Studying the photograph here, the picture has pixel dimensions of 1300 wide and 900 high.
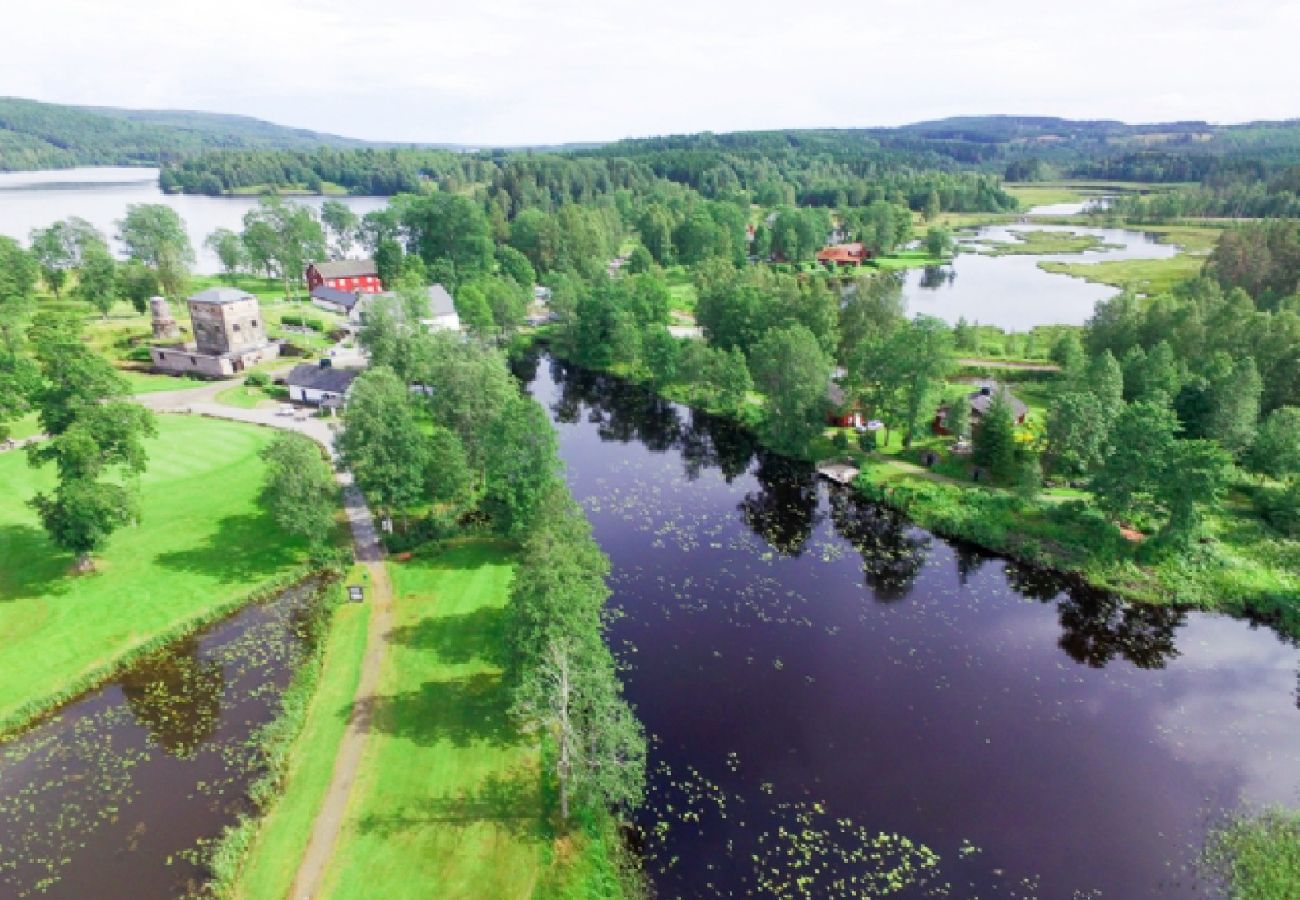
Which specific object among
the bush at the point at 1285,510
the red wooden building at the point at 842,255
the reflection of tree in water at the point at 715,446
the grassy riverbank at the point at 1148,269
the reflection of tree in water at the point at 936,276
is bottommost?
the reflection of tree in water at the point at 715,446

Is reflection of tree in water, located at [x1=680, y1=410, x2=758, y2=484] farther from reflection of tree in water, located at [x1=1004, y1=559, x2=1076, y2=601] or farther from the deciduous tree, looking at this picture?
the deciduous tree

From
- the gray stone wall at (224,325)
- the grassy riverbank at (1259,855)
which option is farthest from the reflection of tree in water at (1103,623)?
the gray stone wall at (224,325)

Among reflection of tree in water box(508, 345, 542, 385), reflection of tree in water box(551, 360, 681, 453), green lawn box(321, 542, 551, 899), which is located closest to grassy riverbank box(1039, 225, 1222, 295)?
reflection of tree in water box(551, 360, 681, 453)

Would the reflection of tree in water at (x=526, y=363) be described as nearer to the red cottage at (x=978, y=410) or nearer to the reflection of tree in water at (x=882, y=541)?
the reflection of tree in water at (x=882, y=541)

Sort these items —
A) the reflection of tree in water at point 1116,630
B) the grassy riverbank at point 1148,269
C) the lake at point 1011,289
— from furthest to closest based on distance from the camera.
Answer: the grassy riverbank at point 1148,269 < the lake at point 1011,289 < the reflection of tree in water at point 1116,630

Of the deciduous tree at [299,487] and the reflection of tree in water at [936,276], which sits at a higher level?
the deciduous tree at [299,487]

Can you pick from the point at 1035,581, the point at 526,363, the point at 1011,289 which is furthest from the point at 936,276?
the point at 1035,581

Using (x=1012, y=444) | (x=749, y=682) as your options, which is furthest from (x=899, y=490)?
(x=749, y=682)

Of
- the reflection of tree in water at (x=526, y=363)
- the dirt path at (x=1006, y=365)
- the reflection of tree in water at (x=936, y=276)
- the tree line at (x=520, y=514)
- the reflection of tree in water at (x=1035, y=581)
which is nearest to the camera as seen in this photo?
the tree line at (x=520, y=514)
